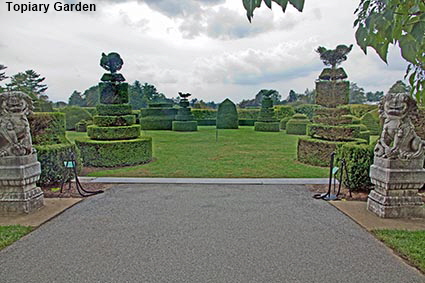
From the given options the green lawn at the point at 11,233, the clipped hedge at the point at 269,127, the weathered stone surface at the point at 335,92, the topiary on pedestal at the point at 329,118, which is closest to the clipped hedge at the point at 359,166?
the topiary on pedestal at the point at 329,118

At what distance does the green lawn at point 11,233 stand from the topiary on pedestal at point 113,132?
15.4 feet

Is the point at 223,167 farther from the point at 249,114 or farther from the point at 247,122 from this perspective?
the point at 249,114

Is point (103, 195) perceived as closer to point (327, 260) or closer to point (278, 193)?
point (278, 193)

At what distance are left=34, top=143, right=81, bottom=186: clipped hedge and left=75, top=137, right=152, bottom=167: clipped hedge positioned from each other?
223 cm


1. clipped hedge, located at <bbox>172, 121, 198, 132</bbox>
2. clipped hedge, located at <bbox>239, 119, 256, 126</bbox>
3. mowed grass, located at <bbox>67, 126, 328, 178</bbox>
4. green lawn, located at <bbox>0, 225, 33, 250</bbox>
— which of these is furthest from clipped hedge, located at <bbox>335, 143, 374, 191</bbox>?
clipped hedge, located at <bbox>239, 119, 256, 126</bbox>

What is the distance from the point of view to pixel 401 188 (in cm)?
399

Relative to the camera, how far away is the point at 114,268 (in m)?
2.69

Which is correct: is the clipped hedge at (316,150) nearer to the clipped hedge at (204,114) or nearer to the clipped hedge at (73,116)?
the clipped hedge at (73,116)

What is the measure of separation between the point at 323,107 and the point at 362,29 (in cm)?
849

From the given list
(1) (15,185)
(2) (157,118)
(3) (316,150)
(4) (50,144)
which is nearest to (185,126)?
(2) (157,118)

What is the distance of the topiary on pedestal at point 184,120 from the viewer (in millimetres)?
21953

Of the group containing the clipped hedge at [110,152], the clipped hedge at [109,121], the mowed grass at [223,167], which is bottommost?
the mowed grass at [223,167]

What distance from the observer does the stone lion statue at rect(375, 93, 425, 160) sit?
3.95m

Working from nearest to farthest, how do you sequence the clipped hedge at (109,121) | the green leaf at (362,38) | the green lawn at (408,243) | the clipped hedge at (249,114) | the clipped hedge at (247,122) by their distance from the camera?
the green leaf at (362,38) → the green lawn at (408,243) → the clipped hedge at (109,121) → the clipped hedge at (247,122) → the clipped hedge at (249,114)
